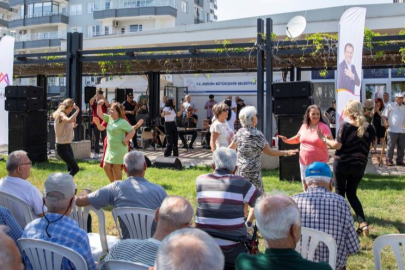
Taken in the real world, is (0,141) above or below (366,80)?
below

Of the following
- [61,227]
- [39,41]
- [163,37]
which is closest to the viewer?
[61,227]

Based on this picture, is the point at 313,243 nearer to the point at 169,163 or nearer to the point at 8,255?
the point at 8,255

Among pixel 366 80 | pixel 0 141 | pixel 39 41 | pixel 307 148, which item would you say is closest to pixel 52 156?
pixel 0 141

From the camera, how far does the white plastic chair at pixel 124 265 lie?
2297 mm

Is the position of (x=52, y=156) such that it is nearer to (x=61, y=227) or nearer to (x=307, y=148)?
(x=307, y=148)

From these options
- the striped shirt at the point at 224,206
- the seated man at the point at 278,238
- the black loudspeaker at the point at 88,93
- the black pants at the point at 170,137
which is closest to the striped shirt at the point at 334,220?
the striped shirt at the point at 224,206

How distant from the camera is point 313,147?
5793 millimetres

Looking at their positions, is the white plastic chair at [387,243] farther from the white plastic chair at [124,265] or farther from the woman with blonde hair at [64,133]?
the woman with blonde hair at [64,133]

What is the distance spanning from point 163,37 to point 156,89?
6098 mm

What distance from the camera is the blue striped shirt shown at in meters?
2.72

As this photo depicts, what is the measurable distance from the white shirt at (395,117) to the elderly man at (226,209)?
7673 mm

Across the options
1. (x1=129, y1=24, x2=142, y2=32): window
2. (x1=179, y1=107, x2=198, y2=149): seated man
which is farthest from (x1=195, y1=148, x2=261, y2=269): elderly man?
(x1=129, y1=24, x2=142, y2=32): window

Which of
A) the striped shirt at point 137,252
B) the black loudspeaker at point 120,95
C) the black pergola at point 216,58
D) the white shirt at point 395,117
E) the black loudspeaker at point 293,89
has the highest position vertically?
the black pergola at point 216,58

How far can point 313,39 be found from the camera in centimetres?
948
